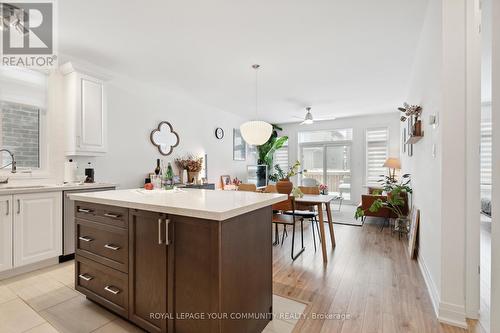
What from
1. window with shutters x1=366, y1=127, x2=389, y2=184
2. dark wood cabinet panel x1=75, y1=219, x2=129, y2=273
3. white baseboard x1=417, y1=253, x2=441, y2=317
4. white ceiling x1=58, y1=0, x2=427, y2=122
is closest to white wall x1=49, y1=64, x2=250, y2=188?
white ceiling x1=58, y1=0, x2=427, y2=122

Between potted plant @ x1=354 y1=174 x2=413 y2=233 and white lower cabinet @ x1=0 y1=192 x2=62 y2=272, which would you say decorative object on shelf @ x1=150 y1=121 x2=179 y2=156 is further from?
potted plant @ x1=354 y1=174 x2=413 y2=233

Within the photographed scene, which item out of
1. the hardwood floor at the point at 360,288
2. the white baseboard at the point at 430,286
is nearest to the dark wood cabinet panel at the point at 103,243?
the hardwood floor at the point at 360,288

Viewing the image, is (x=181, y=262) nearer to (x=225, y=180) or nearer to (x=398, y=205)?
(x=398, y=205)

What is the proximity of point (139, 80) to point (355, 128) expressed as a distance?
18.7 ft

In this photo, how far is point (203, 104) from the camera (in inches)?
214

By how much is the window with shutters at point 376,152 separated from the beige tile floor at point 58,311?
5.69 metres

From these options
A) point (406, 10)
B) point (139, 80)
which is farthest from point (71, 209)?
point (406, 10)

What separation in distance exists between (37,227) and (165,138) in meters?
2.35

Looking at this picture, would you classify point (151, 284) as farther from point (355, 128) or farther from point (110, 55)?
point (355, 128)

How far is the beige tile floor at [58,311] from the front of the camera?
1.72 meters

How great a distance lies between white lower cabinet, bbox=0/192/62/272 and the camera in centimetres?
239

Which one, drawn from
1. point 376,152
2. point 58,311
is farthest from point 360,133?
point 58,311

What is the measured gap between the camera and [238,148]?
6672mm

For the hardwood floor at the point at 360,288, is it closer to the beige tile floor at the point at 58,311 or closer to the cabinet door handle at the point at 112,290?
the beige tile floor at the point at 58,311
